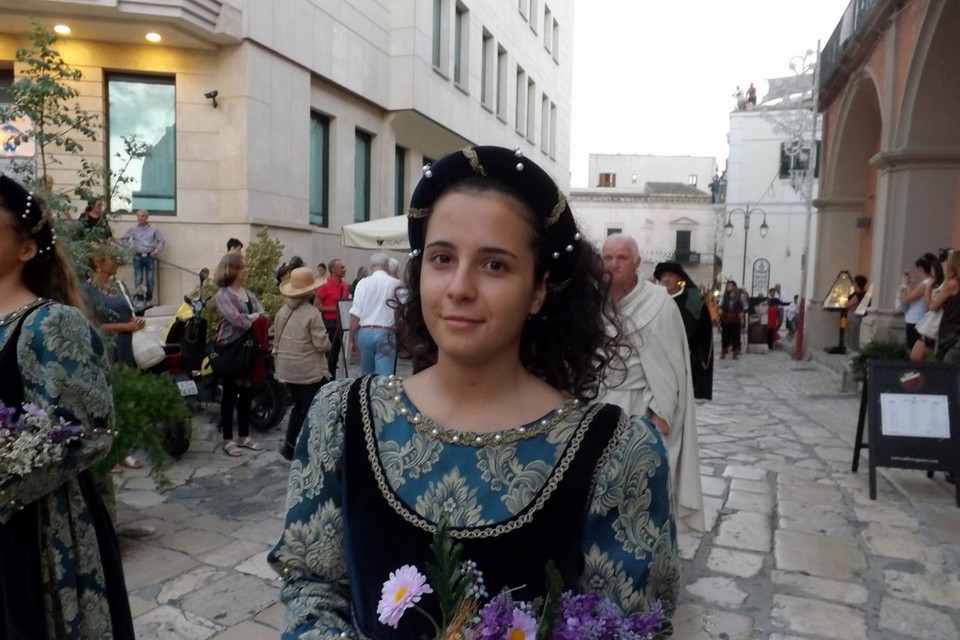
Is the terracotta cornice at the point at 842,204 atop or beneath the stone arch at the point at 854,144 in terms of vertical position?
beneath

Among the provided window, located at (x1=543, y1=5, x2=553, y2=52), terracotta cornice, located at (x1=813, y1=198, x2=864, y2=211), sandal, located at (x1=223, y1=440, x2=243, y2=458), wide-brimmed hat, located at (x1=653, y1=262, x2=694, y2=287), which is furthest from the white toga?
window, located at (x1=543, y1=5, x2=553, y2=52)

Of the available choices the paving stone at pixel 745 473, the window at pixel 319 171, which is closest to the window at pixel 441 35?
the window at pixel 319 171

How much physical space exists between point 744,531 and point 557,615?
Result: 4.45 m

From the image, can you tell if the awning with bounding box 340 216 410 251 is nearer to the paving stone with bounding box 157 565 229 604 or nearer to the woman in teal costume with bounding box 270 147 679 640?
the paving stone with bounding box 157 565 229 604

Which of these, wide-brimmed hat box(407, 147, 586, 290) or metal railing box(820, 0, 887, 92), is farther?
metal railing box(820, 0, 887, 92)

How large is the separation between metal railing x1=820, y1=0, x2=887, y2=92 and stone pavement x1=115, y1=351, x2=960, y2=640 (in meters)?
8.97

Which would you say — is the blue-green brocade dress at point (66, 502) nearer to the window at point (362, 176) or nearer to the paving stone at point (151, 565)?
the paving stone at point (151, 565)

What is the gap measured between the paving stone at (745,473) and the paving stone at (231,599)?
433cm

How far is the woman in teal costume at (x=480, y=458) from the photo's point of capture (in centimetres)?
134

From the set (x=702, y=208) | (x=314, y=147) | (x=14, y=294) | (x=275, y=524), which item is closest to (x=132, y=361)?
(x=275, y=524)

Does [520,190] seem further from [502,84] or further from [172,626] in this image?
[502,84]

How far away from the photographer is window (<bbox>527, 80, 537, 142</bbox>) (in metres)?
26.2

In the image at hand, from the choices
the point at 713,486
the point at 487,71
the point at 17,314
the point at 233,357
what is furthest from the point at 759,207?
the point at 17,314

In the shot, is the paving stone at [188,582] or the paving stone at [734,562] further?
the paving stone at [734,562]
